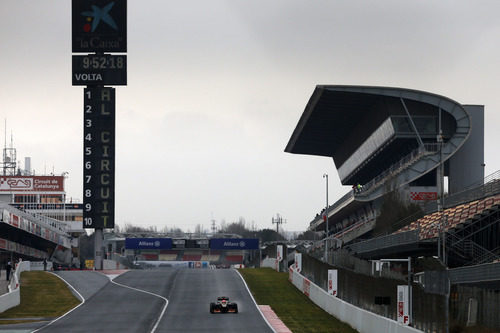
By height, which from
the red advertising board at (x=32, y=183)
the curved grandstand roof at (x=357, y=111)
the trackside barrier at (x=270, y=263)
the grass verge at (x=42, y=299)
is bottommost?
the grass verge at (x=42, y=299)

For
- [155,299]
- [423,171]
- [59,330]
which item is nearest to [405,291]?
[59,330]

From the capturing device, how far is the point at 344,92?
97562 millimetres

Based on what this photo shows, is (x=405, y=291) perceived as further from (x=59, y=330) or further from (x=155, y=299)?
(x=155, y=299)

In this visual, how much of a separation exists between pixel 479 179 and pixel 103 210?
130 ft

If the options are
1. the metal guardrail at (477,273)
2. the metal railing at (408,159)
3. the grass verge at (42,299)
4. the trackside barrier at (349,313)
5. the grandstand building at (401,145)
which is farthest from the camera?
the metal railing at (408,159)

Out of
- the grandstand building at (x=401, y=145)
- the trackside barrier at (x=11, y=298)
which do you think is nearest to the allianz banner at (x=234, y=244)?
the grandstand building at (x=401, y=145)

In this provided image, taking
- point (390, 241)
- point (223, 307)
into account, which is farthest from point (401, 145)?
point (223, 307)

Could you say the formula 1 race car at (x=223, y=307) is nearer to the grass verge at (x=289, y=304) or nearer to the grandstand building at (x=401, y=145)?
the grass verge at (x=289, y=304)

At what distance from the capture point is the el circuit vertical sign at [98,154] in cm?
9581

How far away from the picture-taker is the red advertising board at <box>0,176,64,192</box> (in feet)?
566

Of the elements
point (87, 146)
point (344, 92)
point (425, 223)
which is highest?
point (344, 92)

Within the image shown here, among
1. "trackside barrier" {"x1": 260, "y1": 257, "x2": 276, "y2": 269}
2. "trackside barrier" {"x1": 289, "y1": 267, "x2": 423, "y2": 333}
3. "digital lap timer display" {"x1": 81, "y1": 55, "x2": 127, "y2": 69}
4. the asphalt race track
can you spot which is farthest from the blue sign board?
"trackside barrier" {"x1": 289, "y1": 267, "x2": 423, "y2": 333}

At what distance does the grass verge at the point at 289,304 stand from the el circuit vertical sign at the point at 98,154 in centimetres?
2012

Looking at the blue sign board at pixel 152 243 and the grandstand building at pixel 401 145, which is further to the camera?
the blue sign board at pixel 152 243
